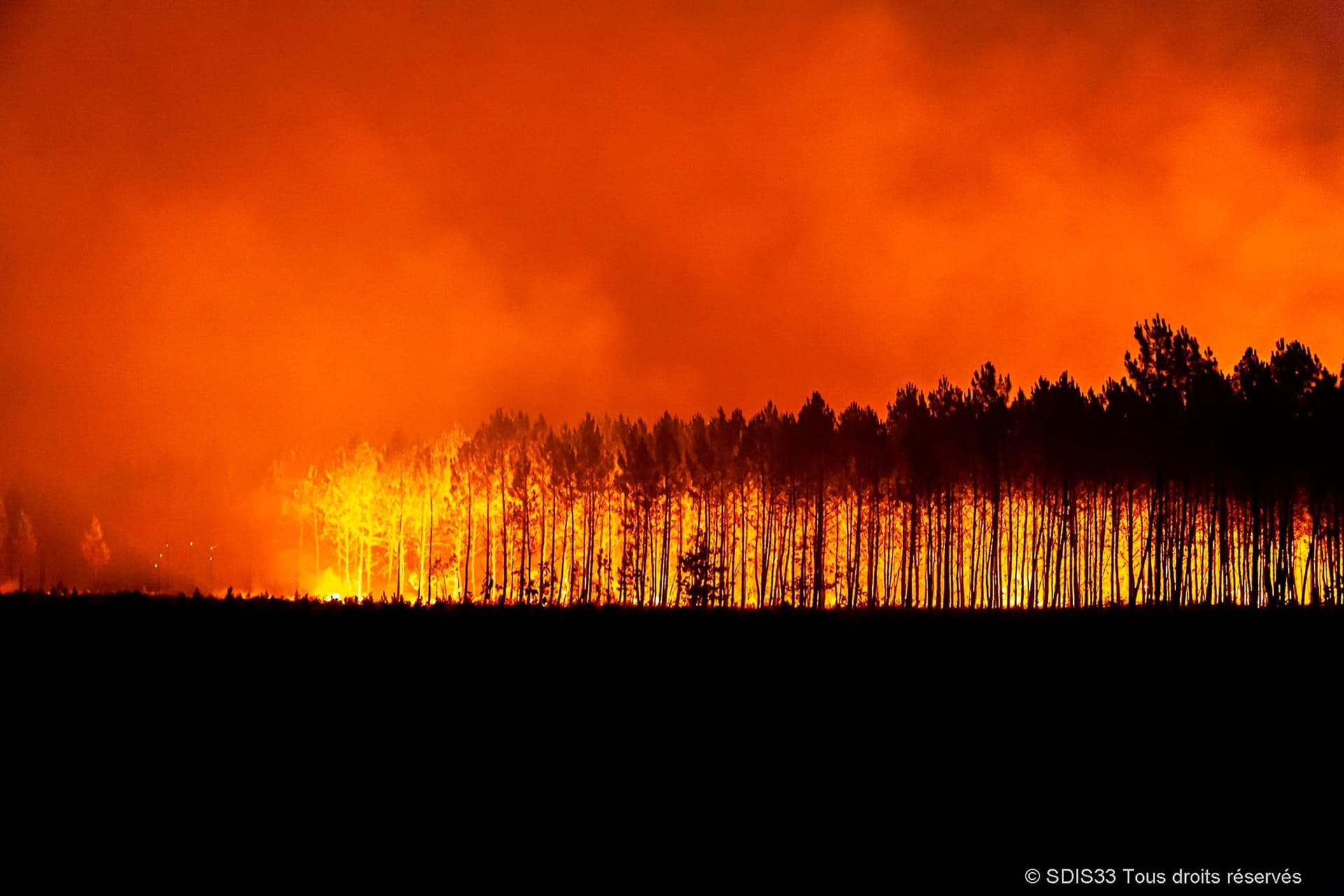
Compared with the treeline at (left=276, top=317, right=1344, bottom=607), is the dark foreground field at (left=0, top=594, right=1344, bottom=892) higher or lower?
lower

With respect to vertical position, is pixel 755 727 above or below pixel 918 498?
below

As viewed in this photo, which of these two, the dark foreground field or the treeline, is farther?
the treeline

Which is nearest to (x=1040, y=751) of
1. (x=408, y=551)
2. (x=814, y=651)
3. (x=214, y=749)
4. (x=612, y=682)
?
(x=814, y=651)

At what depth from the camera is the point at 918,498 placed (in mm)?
63906

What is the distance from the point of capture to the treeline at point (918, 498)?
5084 cm

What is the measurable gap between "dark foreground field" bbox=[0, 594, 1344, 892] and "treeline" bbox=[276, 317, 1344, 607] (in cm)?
1674

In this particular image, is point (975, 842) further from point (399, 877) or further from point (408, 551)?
point (408, 551)

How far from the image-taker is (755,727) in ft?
49.9

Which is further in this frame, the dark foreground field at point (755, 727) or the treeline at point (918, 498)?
the treeline at point (918, 498)

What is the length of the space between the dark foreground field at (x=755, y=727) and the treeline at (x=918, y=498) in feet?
54.9

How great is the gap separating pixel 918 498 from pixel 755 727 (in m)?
50.8

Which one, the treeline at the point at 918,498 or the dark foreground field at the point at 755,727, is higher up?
the treeline at the point at 918,498

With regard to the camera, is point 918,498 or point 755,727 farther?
point 918,498

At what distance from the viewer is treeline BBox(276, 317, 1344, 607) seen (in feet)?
167
